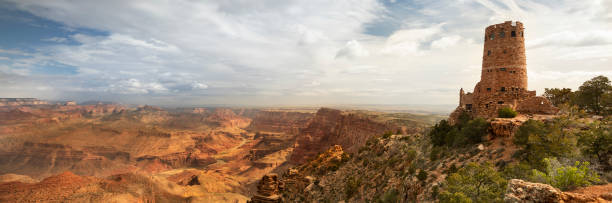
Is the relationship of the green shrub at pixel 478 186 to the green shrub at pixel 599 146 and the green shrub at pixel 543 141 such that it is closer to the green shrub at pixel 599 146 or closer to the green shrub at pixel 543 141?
the green shrub at pixel 543 141

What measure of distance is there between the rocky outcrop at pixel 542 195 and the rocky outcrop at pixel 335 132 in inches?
2322

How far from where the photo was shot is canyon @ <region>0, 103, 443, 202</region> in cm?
4822

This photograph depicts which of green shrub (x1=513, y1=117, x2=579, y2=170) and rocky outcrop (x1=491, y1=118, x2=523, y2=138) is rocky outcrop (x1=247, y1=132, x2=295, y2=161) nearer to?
rocky outcrop (x1=491, y1=118, x2=523, y2=138)

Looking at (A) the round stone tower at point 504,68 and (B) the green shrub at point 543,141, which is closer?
(B) the green shrub at point 543,141

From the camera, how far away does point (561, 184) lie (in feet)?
24.3

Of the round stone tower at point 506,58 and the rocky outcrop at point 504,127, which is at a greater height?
the round stone tower at point 506,58

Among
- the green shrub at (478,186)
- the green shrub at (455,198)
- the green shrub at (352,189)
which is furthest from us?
the green shrub at (352,189)

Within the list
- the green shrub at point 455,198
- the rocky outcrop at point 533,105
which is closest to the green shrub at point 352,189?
the green shrub at point 455,198

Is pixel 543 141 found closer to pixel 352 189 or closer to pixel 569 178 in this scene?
pixel 569 178

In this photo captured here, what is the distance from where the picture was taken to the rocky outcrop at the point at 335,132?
69787 mm

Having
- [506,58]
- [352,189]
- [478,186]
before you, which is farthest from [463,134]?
[352,189]

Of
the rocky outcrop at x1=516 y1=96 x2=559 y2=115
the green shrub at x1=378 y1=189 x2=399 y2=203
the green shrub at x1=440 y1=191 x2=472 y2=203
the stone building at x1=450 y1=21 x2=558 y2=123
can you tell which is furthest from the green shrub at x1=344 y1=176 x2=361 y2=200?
the rocky outcrop at x1=516 y1=96 x2=559 y2=115

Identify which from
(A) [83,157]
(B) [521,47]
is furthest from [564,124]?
(A) [83,157]

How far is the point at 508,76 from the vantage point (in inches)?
718
